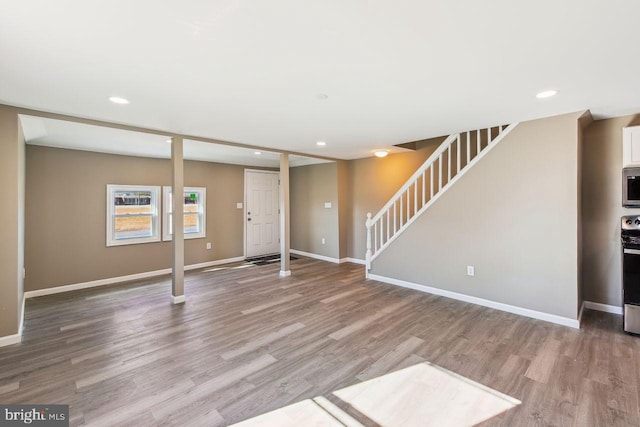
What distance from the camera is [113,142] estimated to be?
4.21m

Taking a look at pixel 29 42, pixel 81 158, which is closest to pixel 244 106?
pixel 29 42

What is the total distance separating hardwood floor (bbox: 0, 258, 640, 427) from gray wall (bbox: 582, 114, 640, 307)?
1.22 ft

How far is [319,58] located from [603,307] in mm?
4503

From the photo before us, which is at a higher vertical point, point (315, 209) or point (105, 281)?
point (315, 209)

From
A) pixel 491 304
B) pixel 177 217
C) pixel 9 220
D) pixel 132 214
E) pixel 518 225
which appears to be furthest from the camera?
pixel 132 214

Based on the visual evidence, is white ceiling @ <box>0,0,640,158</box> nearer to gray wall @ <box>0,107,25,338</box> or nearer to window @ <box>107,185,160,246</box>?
gray wall @ <box>0,107,25,338</box>

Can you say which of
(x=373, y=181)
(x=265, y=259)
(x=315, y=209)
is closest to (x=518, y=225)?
(x=373, y=181)

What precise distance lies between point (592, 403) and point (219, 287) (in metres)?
4.46

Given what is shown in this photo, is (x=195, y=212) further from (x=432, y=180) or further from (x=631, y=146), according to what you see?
(x=631, y=146)

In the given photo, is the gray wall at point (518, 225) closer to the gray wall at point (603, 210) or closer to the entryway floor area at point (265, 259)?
the gray wall at point (603, 210)

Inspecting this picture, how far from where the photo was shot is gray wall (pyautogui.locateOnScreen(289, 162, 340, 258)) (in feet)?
21.5

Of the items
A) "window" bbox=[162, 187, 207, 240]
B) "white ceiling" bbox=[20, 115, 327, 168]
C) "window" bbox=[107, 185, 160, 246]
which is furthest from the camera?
"window" bbox=[162, 187, 207, 240]

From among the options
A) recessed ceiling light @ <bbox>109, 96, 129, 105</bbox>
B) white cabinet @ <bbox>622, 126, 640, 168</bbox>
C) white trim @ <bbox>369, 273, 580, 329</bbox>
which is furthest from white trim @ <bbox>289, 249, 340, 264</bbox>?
recessed ceiling light @ <bbox>109, 96, 129, 105</bbox>

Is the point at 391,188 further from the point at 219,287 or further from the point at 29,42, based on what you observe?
the point at 29,42
